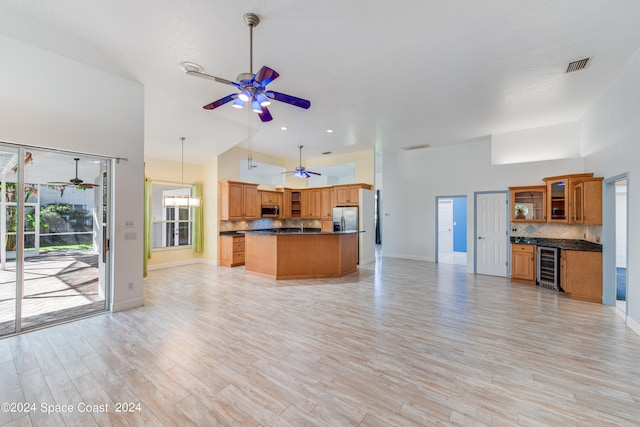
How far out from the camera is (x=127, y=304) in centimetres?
391

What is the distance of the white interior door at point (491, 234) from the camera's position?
629cm

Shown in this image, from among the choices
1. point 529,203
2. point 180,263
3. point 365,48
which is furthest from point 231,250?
point 529,203

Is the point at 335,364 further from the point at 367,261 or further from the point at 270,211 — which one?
the point at 270,211

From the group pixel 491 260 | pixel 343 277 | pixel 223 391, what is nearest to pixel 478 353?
pixel 223 391

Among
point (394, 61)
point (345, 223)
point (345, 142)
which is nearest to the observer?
point (394, 61)

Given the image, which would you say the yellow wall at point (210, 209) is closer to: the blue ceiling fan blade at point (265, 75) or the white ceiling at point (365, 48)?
the white ceiling at point (365, 48)

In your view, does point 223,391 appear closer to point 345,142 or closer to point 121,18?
point 121,18

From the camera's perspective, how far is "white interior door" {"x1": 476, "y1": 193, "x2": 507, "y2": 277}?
6.29 m

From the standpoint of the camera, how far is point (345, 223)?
7.96 meters

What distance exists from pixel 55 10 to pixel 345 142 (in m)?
5.77

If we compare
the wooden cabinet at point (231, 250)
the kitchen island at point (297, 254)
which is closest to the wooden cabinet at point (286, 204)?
the wooden cabinet at point (231, 250)

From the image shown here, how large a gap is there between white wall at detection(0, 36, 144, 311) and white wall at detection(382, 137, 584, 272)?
283 inches

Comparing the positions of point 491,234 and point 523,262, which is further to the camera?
point 491,234

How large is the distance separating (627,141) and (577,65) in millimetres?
1240
